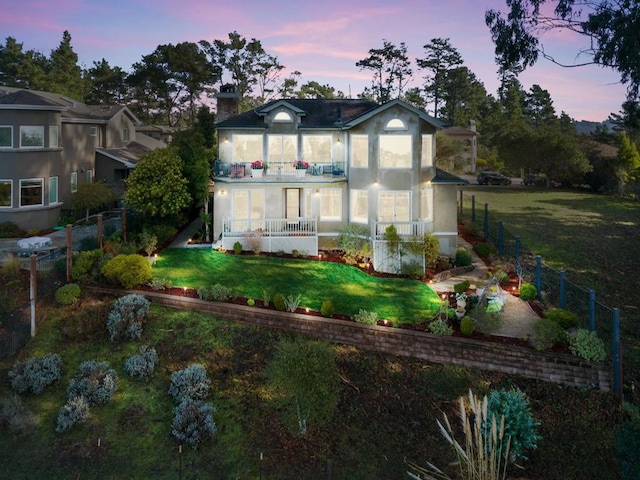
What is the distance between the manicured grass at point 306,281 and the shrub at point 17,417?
7.03 meters

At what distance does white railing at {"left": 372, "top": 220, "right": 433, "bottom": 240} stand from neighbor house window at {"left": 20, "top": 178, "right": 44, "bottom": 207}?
58.7 feet

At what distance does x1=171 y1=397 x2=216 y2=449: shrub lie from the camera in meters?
10.9

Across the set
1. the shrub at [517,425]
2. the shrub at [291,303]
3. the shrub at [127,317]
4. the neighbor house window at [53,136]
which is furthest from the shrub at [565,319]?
the neighbor house window at [53,136]

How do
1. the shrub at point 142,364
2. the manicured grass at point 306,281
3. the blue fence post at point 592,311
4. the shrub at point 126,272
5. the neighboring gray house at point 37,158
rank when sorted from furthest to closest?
the neighboring gray house at point 37,158
the manicured grass at point 306,281
the shrub at point 126,272
the blue fence post at point 592,311
the shrub at point 142,364

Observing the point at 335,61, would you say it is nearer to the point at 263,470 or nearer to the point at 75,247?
the point at 75,247

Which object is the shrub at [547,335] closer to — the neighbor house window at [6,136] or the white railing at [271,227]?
the white railing at [271,227]

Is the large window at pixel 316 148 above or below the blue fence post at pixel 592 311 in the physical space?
above

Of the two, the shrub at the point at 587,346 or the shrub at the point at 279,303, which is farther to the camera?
the shrub at the point at 279,303

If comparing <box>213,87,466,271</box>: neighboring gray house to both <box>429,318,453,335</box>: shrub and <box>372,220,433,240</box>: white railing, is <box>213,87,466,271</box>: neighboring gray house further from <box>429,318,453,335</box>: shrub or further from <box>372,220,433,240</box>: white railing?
<box>429,318,453,335</box>: shrub

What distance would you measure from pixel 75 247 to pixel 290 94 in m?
40.0

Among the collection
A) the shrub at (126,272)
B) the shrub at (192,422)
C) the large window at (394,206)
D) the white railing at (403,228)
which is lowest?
the shrub at (192,422)

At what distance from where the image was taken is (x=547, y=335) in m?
14.4

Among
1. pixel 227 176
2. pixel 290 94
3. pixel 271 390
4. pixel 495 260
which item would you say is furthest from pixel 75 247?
pixel 290 94

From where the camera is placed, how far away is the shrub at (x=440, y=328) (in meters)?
15.0
